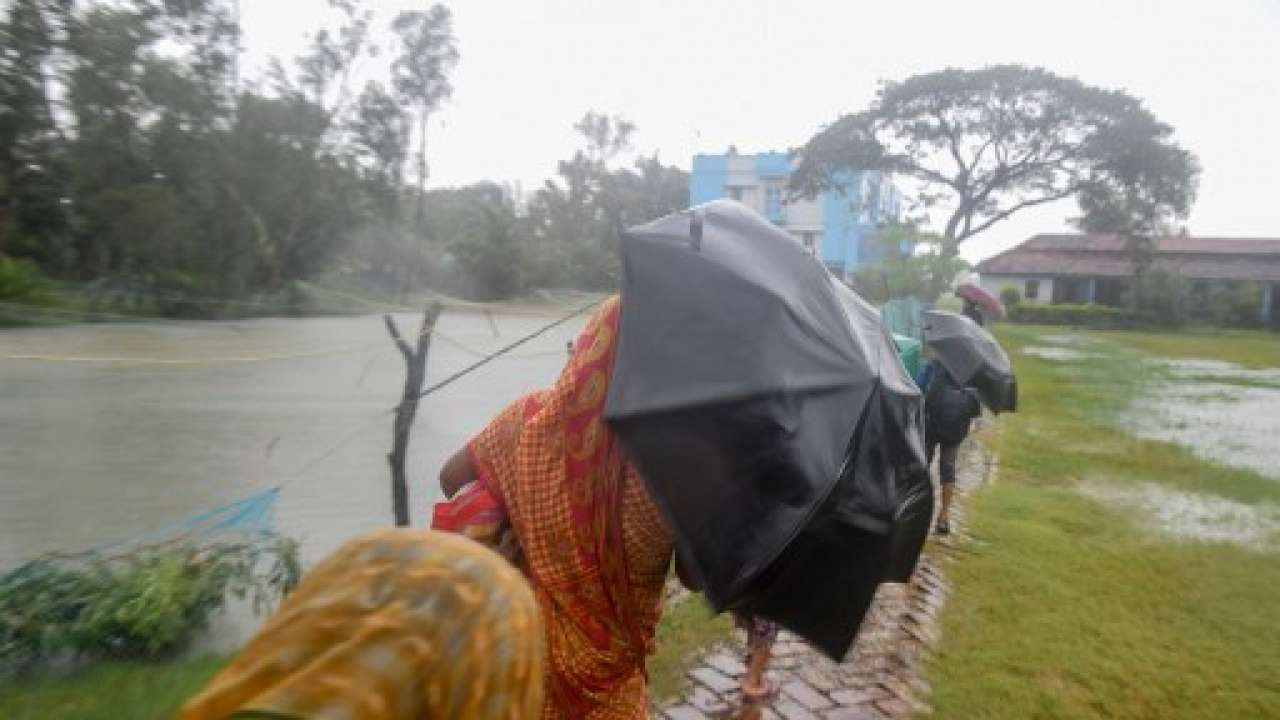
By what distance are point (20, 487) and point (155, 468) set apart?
103 cm

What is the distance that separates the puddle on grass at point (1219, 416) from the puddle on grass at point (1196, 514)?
2108 millimetres

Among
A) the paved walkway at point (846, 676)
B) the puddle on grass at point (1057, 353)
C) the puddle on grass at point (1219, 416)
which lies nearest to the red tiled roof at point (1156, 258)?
the puddle on grass at point (1057, 353)

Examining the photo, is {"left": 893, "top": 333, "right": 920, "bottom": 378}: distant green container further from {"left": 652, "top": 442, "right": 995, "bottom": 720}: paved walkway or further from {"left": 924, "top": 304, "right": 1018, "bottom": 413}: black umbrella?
{"left": 652, "top": 442, "right": 995, "bottom": 720}: paved walkway

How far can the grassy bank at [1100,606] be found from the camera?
4043 millimetres

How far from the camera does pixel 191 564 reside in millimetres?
3721

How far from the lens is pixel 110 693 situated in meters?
3.18

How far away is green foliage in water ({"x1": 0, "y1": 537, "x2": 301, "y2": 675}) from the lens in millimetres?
3287

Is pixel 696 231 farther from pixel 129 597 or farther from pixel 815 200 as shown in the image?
pixel 815 200

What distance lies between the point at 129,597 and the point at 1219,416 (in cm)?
1567

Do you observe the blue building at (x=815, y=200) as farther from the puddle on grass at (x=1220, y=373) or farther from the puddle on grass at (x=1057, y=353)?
the puddle on grass at (x=1220, y=373)

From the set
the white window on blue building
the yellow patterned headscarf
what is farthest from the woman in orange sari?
the white window on blue building

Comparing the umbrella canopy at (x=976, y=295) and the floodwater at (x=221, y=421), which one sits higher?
the umbrella canopy at (x=976, y=295)

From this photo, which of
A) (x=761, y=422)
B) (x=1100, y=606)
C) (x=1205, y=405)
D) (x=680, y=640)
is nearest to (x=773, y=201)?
(x=1205, y=405)

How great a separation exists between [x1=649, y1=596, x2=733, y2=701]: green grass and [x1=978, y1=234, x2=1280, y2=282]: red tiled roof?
40.5 m
